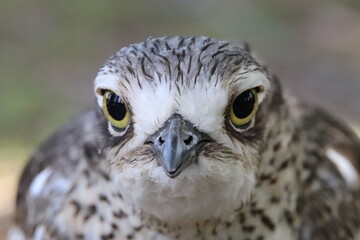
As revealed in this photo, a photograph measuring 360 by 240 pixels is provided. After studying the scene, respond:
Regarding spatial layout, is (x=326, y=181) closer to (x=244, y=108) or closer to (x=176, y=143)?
(x=244, y=108)

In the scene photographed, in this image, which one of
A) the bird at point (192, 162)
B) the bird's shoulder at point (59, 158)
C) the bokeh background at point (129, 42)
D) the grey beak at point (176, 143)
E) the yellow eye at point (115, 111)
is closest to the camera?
the grey beak at point (176, 143)

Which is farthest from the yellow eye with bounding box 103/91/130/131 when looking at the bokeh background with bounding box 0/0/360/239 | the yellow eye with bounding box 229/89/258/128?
the bokeh background with bounding box 0/0/360/239

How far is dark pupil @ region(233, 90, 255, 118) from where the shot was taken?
2531mm

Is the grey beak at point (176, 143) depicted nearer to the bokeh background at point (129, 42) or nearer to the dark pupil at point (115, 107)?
the dark pupil at point (115, 107)

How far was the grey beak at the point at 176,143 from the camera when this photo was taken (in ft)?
7.66

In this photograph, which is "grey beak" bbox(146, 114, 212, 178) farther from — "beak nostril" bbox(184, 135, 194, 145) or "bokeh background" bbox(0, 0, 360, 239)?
"bokeh background" bbox(0, 0, 360, 239)

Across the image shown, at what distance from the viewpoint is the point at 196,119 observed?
7.93ft

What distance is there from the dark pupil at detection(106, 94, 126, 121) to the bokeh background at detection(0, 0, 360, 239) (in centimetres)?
370

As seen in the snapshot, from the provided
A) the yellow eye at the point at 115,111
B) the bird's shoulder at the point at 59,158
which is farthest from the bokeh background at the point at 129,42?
the yellow eye at the point at 115,111

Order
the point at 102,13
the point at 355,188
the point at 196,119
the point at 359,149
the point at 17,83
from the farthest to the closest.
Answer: the point at 102,13 < the point at 17,83 < the point at 359,149 < the point at 355,188 < the point at 196,119

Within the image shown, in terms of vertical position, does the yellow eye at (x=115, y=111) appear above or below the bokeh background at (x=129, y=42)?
below

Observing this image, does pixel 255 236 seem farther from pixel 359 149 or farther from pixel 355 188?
pixel 359 149

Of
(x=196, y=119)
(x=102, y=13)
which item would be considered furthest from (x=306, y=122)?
(x=102, y=13)

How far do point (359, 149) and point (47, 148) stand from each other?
1332mm
